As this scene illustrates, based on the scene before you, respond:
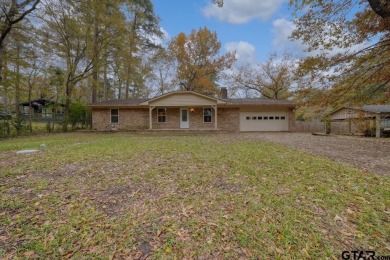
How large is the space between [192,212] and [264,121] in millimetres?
16879

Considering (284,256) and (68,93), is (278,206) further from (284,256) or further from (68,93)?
(68,93)

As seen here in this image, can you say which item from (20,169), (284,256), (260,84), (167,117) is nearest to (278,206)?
→ (284,256)

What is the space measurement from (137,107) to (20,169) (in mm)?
13257

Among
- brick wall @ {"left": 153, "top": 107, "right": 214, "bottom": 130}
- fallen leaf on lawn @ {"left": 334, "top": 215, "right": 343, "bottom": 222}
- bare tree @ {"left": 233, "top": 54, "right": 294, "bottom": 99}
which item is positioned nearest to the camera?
fallen leaf on lawn @ {"left": 334, "top": 215, "right": 343, "bottom": 222}

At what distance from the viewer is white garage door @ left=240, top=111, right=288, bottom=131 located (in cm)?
1828

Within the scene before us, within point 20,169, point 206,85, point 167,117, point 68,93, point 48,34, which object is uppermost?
point 48,34

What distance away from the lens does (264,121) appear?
18.3 m

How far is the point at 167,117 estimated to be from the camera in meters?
18.0

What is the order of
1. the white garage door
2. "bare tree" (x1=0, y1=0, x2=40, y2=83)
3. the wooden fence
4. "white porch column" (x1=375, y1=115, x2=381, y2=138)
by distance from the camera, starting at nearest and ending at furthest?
"bare tree" (x1=0, y1=0, x2=40, y2=83), "white porch column" (x1=375, y1=115, x2=381, y2=138), the white garage door, the wooden fence

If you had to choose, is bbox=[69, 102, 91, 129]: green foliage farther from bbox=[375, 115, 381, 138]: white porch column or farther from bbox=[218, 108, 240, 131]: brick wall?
bbox=[375, 115, 381, 138]: white porch column

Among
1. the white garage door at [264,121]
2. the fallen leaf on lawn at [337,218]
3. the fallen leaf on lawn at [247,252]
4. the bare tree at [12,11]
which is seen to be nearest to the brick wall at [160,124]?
the white garage door at [264,121]

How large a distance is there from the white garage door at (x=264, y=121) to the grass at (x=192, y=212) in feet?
44.4

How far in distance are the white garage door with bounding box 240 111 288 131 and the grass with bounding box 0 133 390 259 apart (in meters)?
13.5

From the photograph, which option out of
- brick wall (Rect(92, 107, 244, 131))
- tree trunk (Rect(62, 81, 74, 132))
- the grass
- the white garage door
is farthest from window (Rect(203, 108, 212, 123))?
the grass
